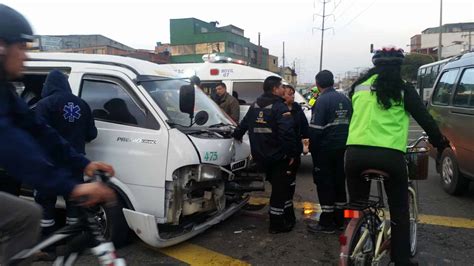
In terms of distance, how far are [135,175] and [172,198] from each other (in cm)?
45

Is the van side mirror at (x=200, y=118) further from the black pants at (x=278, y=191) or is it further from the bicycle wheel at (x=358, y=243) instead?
the bicycle wheel at (x=358, y=243)

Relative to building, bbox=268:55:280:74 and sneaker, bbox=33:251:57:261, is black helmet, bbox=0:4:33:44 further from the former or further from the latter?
building, bbox=268:55:280:74

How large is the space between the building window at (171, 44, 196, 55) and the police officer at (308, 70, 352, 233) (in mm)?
56115

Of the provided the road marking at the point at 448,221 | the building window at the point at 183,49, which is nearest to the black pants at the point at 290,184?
the road marking at the point at 448,221

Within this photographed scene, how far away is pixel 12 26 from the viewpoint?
6.97 ft

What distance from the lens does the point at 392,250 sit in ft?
11.7

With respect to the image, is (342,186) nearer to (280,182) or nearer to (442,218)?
(280,182)

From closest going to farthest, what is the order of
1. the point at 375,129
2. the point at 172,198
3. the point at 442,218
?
the point at 375,129 → the point at 172,198 → the point at 442,218

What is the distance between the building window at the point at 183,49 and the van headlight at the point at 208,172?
5649 centimetres

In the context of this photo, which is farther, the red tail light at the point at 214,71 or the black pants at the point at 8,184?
the red tail light at the point at 214,71

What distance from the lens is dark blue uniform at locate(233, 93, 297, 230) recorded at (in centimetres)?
495

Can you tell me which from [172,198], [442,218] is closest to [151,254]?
[172,198]

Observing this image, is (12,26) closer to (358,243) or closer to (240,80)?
(358,243)

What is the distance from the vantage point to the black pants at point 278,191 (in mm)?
5098
